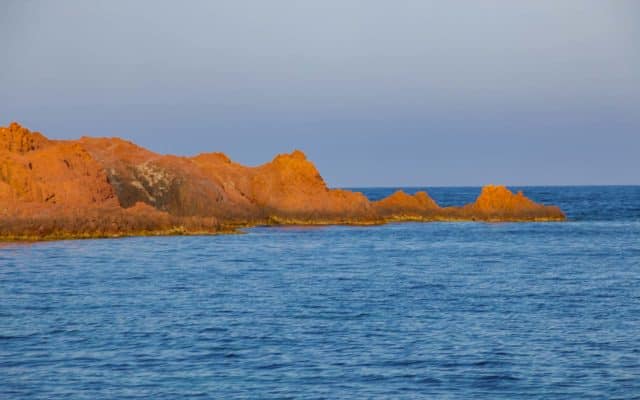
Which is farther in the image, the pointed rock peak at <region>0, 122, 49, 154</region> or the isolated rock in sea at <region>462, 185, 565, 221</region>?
the isolated rock in sea at <region>462, 185, 565, 221</region>

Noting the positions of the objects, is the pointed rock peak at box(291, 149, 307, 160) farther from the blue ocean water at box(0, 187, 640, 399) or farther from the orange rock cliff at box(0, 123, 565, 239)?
the blue ocean water at box(0, 187, 640, 399)

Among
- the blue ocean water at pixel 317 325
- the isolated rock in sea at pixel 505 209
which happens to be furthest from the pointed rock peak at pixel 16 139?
the isolated rock in sea at pixel 505 209

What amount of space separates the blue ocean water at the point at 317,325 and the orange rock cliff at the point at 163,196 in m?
13.1

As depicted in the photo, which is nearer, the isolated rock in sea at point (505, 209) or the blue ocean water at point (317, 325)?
the blue ocean water at point (317, 325)

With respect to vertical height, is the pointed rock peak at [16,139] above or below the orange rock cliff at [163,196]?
above

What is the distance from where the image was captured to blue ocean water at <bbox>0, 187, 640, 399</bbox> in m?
22.5

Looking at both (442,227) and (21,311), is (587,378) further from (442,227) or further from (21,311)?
(442,227)

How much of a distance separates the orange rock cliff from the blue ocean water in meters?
13.1

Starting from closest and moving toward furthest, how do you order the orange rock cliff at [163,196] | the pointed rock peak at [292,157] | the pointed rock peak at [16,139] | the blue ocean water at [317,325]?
the blue ocean water at [317,325] → the orange rock cliff at [163,196] → the pointed rock peak at [16,139] → the pointed rock peak at [292,157]

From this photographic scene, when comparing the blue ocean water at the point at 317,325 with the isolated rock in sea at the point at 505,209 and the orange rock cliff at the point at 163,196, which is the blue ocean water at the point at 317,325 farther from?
the isolated rock in sea at the point at 505,209

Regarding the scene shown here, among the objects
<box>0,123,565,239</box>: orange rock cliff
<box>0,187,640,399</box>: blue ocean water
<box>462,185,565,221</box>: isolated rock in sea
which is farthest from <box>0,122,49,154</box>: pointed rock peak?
<box>462,185,565,221</box>: isolated rock in sea

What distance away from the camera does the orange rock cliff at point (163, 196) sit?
76.4m

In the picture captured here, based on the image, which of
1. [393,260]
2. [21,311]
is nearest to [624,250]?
[393,260]

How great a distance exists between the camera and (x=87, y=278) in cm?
4688
